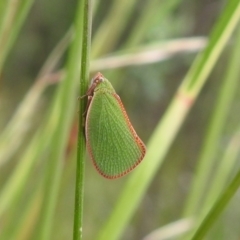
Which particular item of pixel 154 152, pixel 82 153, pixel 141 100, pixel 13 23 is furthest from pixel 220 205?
pixel 141 100

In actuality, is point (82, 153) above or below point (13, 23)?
below

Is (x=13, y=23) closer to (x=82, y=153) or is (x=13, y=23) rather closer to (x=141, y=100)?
(x=82, y=153)

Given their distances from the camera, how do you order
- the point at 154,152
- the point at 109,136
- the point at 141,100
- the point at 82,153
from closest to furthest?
1. the point at 82,153
2. the point at 109,136
3. the point at 154,152
4. the point at 141,100

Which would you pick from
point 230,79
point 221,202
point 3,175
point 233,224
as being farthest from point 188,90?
point 3,175

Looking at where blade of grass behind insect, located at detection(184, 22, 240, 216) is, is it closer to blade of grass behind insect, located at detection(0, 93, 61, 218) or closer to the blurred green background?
blade of grass behind insect, located at detection(0, 93, 61, 218)

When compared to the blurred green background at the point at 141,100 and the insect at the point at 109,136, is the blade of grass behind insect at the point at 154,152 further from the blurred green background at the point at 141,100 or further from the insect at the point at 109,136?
the blurred green background at the point at 141,100

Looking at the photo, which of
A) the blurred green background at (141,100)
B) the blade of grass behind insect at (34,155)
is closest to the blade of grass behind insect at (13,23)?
the blade of grass behind insect at (34,155)

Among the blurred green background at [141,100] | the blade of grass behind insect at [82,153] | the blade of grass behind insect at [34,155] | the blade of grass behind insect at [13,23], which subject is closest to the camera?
the blade of grass behind insect at [82,153]

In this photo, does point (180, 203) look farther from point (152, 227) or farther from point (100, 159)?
point (100, 159)

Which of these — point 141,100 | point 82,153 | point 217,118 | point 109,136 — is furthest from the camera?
point 141,100

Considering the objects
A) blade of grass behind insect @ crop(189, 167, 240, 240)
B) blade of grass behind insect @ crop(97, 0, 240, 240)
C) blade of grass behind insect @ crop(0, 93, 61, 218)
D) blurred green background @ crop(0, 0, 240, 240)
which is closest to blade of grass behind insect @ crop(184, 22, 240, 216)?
blade of grass behind insect @ crop(97, 0, 240, 240)
